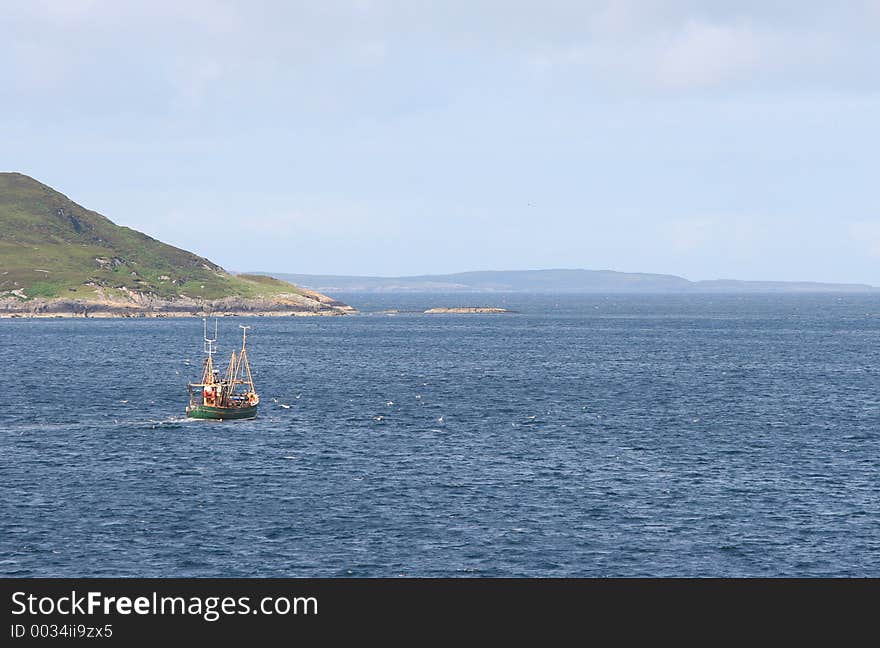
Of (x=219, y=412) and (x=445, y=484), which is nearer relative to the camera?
(x=445, y=484)

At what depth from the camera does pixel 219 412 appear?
4766 inches

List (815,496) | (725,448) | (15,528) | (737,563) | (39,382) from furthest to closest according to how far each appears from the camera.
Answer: (39,382) → (725,448) → (815,496) → (15,528) → (737,563)

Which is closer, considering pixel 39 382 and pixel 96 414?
pixel 96 414

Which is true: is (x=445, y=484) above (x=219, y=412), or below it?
below

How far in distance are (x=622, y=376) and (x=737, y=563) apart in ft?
388

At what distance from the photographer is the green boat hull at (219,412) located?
12106 centimetres

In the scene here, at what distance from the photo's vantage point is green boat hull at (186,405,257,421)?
121 meters

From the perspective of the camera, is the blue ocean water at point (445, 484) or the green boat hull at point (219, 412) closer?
the blue ocean water at point (445, 484)

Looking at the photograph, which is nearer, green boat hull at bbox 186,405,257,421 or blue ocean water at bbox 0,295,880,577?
blue ocean water at bbox 0,295,880,577

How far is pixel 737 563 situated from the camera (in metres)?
60.5
